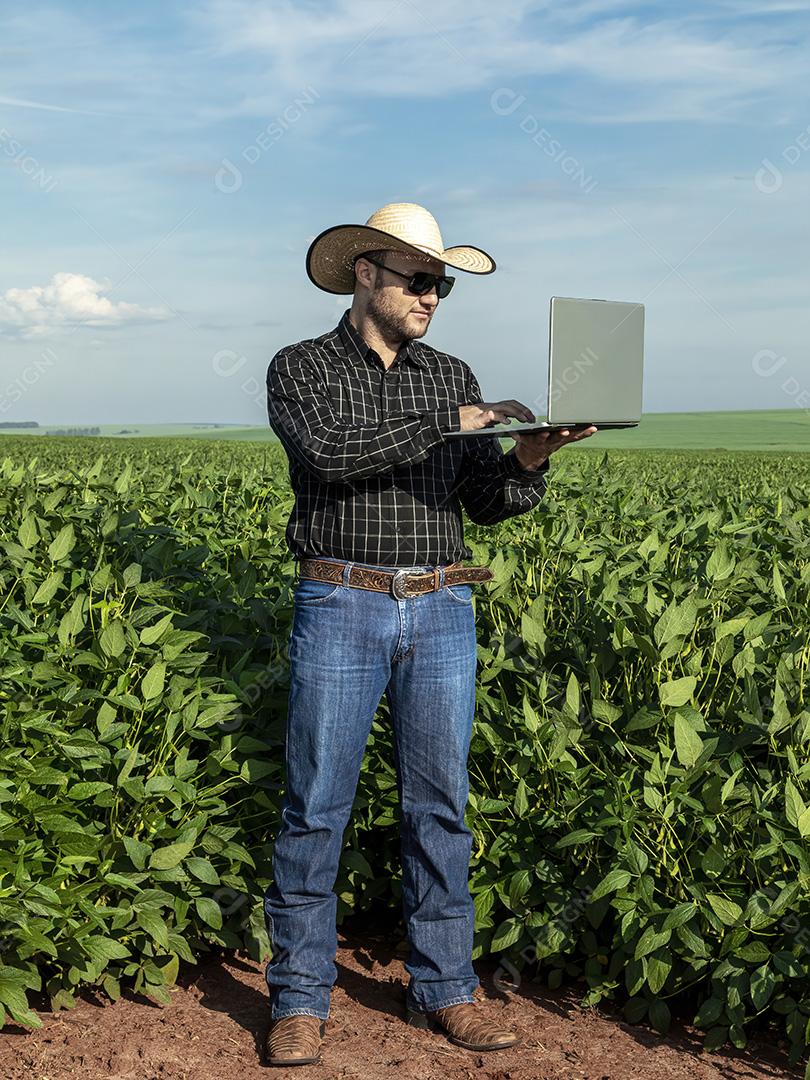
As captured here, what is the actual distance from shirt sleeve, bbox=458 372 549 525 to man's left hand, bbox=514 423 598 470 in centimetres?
4

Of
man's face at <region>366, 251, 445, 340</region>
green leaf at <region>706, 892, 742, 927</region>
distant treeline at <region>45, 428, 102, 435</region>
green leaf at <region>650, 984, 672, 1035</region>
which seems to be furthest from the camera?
distant treeline at <region>45, 428, 102, 435</region>

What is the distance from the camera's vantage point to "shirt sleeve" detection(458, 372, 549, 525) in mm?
3350

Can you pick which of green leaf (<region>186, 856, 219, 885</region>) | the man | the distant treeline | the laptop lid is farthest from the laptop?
the distant treeline

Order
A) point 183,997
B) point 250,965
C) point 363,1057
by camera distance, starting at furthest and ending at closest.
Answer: point 250,965 → point 183,997 → point 363,1057

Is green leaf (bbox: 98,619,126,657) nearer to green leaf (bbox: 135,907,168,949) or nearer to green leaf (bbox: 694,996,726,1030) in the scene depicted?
green leaf (bbox: 135,907,168,949)

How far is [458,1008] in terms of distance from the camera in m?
3.41

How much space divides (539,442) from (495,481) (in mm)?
338

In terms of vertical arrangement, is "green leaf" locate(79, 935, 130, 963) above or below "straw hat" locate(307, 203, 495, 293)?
below

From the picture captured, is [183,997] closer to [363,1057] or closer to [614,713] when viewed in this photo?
[363,1057]

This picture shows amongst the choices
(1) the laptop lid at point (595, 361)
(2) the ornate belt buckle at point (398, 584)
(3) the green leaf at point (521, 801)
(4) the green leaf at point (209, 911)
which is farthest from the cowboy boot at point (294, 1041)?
(1) the laptop lid at point (595, 361)

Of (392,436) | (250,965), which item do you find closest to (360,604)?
(392,436)

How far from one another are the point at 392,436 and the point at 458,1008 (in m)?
1.75

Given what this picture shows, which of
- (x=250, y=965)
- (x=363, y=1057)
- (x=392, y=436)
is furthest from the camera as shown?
(x=250, y=965)

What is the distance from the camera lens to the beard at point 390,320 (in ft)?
11.0
